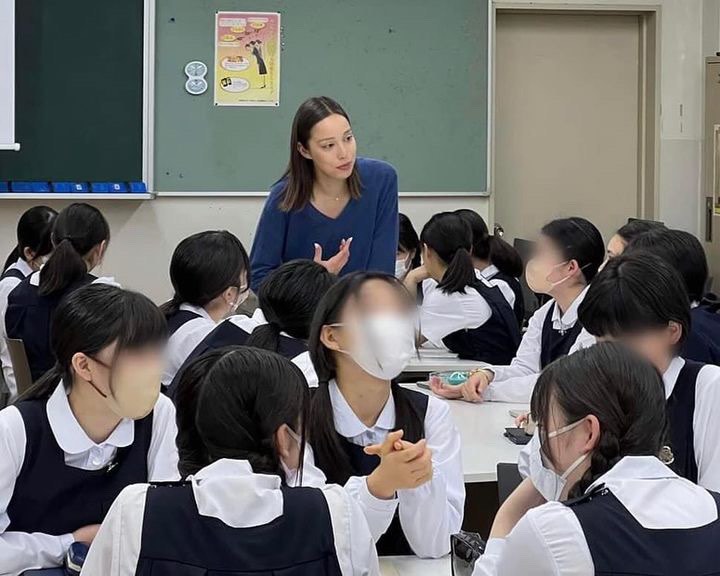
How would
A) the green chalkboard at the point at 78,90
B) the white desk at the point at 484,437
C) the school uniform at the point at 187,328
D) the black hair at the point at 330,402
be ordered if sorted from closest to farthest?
1. the black hair at the point at 330,402
2. the white desk at the point at 484,437
3. the school uniform at the point at 187,328
4. the green chalkboard at the point at 78,90

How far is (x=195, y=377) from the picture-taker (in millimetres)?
1478

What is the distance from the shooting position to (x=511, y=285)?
4488mm

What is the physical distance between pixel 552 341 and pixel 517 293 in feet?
3.54

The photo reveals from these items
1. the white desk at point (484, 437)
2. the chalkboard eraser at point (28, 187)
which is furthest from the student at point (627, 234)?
the chalkboard eraser at point (28, 187)

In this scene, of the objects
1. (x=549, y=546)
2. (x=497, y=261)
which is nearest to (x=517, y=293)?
(x=497, y=261)

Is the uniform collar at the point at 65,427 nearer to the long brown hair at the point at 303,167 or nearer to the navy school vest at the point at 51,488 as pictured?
the navy school vest at the point at 51,488

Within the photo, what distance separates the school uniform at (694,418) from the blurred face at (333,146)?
1.43m

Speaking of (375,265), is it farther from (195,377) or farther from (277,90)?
(277,90)

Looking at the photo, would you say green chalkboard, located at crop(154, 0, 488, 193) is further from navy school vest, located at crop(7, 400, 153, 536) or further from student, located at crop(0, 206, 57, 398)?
navy school vest, located at crop(7, 400, 153, 536)

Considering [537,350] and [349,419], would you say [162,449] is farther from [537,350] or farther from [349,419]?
[537,350]

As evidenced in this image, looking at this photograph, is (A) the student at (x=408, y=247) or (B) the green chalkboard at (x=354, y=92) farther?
(B) the green chalkboard at (x=354, y=92)

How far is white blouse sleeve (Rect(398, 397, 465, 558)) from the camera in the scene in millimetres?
1919

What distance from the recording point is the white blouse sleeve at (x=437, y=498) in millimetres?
1919

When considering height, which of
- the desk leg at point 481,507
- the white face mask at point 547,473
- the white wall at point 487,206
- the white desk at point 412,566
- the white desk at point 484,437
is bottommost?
the desk leg at point 481,507
